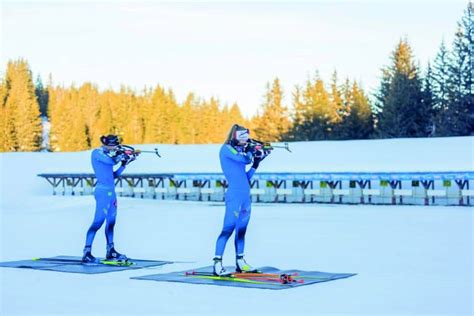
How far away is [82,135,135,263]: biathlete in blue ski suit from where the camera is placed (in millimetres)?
11586

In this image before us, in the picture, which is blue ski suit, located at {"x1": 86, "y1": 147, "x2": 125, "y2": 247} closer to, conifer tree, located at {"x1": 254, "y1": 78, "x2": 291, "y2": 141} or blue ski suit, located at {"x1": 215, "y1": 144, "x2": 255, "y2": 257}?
blue ski suit, located at {"x1": 215, "y1": 144, "x2": 255, "y2": 257}

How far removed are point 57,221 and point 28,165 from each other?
1908 centimetres

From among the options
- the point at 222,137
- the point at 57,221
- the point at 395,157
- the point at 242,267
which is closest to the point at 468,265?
the point at 242,267

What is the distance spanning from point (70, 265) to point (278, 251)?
327 centimetres

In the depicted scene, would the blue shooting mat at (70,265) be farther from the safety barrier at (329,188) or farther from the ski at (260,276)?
the safety barrier at (329,188)

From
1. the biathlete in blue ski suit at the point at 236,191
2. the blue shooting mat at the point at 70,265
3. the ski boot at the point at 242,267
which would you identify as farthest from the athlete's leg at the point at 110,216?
the ski boot at the point at 242,267

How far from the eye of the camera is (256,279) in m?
9.70

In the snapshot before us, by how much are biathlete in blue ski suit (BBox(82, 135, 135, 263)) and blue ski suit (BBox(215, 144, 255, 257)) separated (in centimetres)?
206

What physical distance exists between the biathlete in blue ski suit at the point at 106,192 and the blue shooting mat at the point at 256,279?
5.28 ft

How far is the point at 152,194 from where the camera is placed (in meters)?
30.9

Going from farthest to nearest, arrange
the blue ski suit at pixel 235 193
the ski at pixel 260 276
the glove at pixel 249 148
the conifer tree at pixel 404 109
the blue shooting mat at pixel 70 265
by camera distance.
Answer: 1. the conifer tree at pixel 404 109
2. the blue shooting mat at pixel 70 265
3. the glove at pixel 249 148
4. the blue ski suit at pixel 235 193
5. the ski at pixel 260 276

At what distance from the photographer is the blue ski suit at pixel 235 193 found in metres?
10.0

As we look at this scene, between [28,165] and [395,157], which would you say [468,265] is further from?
[28,165]

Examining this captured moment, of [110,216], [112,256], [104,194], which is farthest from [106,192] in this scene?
[112,256]
